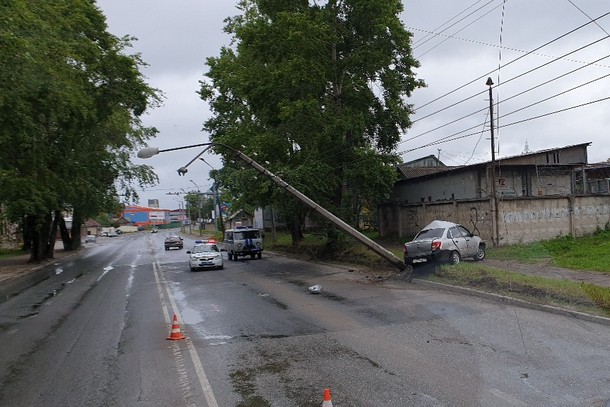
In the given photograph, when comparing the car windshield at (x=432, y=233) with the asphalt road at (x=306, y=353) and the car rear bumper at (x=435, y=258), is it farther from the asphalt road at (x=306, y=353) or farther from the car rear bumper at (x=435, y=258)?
the asphalt road at (x=306, y=353)

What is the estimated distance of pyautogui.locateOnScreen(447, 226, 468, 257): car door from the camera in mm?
19125

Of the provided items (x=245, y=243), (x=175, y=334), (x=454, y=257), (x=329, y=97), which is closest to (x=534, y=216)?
(x=454, y=257)

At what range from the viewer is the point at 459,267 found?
16.2 meters

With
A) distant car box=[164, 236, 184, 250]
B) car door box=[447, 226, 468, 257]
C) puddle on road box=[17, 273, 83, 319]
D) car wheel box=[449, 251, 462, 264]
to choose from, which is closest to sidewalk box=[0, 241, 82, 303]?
puddle on road box=[17, 273, 83, 319]

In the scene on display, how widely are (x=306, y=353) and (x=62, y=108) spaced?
12.8m

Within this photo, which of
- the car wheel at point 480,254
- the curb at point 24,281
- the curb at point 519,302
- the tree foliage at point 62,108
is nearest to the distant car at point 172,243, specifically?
the tree foliage at point 62,108

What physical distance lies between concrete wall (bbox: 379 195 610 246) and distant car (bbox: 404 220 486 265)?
14.8 ft

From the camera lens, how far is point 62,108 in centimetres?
1703

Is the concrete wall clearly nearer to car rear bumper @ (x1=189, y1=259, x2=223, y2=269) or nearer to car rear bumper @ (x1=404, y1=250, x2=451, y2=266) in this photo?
car rear bumper @ (x1=404, y1=250, x2=451, y2=266)

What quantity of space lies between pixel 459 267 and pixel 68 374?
464 inches

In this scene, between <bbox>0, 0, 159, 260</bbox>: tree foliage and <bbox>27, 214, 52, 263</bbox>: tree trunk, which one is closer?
<bbox>0, 0, 159, 260</bbox>: tree foliage

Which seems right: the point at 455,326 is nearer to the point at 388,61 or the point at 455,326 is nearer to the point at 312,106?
the point at 312,106

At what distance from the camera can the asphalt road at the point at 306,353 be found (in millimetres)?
6324

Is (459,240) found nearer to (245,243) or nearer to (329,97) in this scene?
(329,97)
